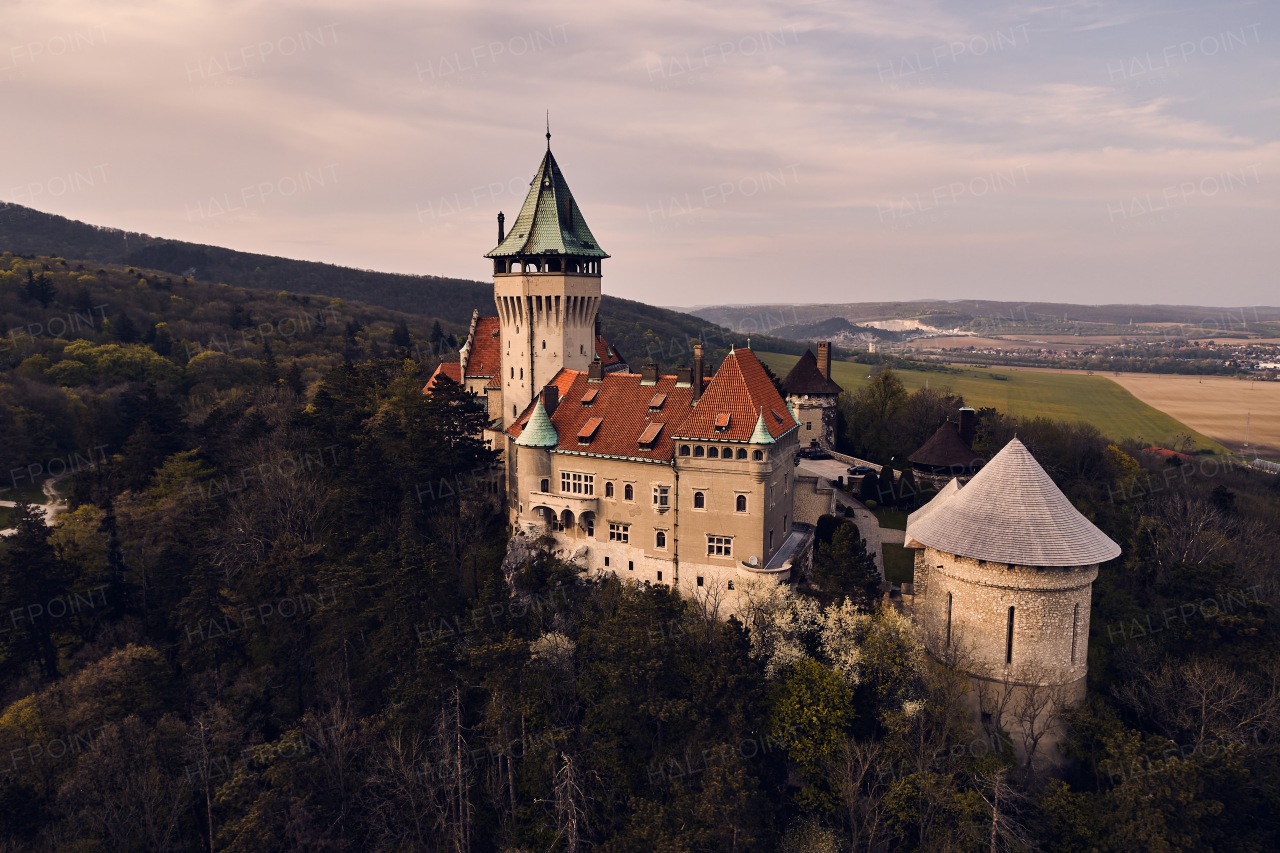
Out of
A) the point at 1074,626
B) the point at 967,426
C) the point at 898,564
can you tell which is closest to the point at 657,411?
the point at 898,564

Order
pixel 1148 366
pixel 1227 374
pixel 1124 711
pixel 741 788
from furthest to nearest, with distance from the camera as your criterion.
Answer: pixel 1148 366, pixel 1227 374, pixel 1124 711, pixel 741 788

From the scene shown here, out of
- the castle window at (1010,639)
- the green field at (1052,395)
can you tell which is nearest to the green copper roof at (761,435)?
the castle window at (1010,639)

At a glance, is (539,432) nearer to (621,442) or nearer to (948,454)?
(621,442)

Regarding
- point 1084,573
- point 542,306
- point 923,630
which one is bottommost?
point 923,630

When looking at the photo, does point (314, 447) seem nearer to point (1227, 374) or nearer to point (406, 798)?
point (406, 798)

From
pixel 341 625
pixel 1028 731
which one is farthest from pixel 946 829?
pixel 341 625

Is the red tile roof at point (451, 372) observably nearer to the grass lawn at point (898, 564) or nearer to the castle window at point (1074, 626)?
the grass lawn at point (898, 564)

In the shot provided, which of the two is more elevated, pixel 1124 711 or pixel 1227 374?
pixel 1227 374

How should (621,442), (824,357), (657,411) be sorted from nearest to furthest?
1. (621,442)
2. (657,411)
3. (824,357)
